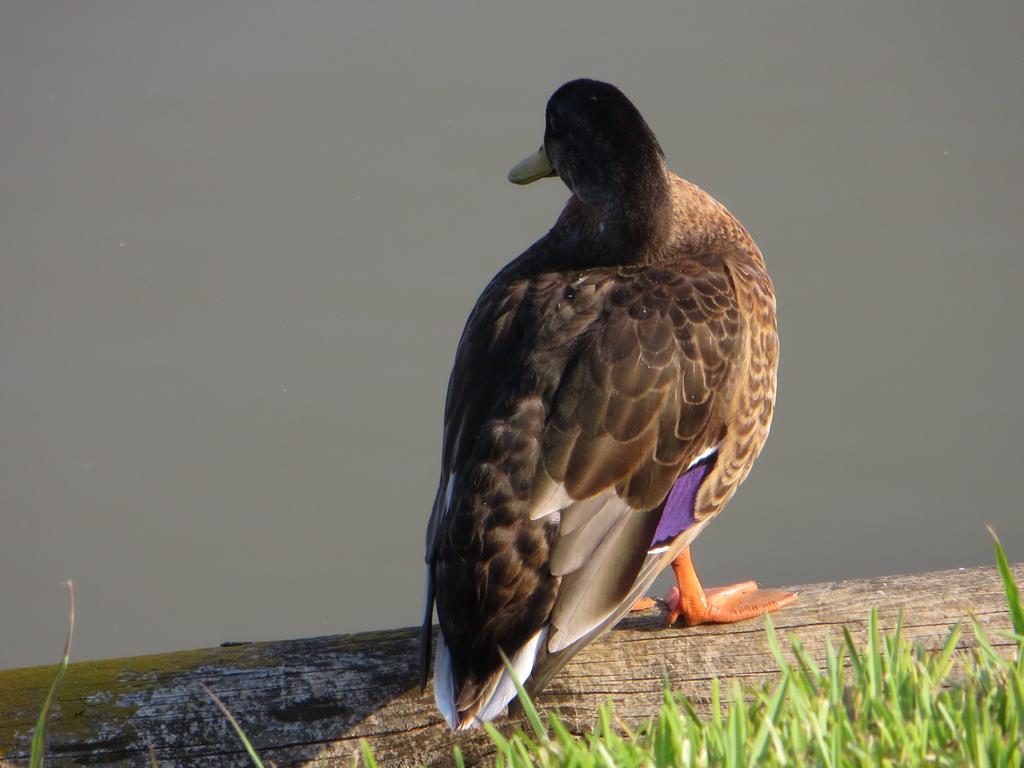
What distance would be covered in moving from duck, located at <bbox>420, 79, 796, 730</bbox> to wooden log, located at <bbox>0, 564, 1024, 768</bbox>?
82 millimetres

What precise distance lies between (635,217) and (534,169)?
532 mm

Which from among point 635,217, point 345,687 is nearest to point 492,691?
point 345,687

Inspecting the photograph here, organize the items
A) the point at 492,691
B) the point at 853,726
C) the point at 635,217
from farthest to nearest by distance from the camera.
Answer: the point at 635,217
the point at 492,691
the point at 853,726

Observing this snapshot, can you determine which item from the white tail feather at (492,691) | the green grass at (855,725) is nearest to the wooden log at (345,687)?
the white tail feather at (492,691)

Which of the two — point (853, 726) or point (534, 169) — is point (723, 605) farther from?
point (534, 169)

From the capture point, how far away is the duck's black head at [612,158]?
131 inches

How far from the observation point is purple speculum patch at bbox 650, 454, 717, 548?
283 cm

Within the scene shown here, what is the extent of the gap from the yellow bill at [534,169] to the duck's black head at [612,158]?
0.21 metres

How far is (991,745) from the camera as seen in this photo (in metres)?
1.72

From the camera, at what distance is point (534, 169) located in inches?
148

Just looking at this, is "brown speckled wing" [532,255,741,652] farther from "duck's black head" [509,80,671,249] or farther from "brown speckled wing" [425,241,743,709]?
"duck's black head" [509,80,671,249]

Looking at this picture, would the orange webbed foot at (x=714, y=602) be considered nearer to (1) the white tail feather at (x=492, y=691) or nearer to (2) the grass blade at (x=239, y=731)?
(1) the white tail feather at (x=492, y=691)

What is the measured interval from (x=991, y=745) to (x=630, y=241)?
73.3 inches

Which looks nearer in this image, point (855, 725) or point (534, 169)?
point (855, 725)
